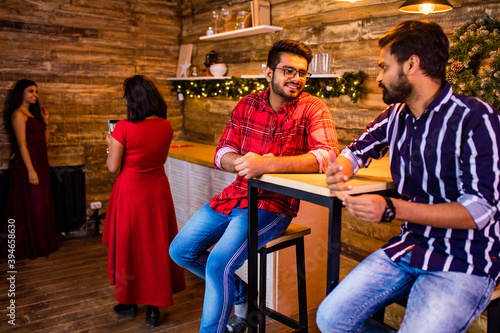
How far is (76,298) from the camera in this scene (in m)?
3.10

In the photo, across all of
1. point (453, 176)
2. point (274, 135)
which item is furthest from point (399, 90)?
point (274, 135)

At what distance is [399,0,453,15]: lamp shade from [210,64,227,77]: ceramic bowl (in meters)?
2.19

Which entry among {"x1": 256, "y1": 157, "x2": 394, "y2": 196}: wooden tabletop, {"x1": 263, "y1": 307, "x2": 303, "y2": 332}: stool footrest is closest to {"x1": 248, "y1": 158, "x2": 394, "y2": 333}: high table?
{"x1": 256, "y1": 157, "x2": 394, "y2": 196}: wooden tabletop

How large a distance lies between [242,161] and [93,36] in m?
3.23

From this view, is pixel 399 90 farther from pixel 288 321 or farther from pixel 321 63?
pixel 321 63

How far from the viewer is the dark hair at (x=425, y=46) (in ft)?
5.29

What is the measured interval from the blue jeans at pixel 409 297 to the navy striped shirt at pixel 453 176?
4 cm

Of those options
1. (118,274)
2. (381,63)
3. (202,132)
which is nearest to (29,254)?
(118,274)

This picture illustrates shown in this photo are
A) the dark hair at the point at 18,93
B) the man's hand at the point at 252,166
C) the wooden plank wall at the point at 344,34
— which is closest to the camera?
the man's hand at the point at 252,166

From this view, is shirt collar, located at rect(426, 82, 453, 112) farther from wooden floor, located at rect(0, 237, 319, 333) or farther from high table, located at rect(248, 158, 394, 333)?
wooden floor, located at rect(0, 237, 319, 333)

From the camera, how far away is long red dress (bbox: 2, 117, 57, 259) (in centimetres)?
391

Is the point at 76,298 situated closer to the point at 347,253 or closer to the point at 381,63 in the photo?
the point at 347,253

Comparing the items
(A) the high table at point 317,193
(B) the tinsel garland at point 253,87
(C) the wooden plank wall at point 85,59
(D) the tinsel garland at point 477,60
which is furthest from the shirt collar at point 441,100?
(C) the wooden plank wall at point 85,59

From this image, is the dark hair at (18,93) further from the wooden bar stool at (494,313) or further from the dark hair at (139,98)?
the wooden bar stool at (494,313)
